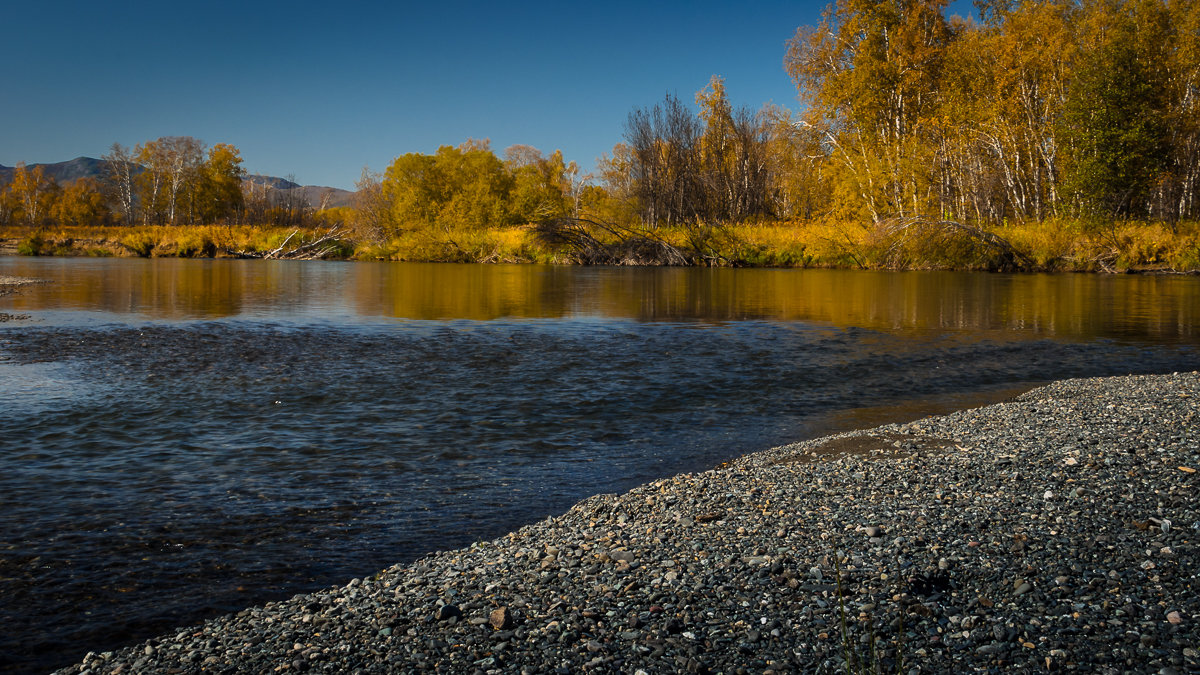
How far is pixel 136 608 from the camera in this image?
3.96 m

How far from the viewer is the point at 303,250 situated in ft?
213

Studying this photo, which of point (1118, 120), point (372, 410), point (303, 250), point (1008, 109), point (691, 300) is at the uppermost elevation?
point (1008, 109)

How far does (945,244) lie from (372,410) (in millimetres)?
37280

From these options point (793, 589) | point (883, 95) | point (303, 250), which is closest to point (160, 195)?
point (303, 250)

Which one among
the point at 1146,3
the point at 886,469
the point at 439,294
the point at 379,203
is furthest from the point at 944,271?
the point at 379,203

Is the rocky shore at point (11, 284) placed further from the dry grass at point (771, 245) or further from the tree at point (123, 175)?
the tree at point (123, 175)

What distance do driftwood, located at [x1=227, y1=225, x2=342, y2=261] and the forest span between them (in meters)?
0.42

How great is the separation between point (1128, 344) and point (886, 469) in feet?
36.3

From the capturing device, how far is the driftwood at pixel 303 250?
64938 mm

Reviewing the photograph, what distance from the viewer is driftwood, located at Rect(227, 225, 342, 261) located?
64938mm

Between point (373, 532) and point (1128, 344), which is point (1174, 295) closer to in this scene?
point (1128, 344)

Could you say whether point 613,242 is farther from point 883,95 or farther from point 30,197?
point 30,197

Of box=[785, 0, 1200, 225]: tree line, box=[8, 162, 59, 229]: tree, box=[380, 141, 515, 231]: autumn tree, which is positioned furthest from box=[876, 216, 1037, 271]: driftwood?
box=[8, 162, 59, 229]: tree

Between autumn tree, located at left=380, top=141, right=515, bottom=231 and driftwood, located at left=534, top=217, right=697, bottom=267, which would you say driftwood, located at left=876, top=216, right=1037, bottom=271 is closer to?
driftwood, located at left=534, top=217, right=697, bottom=267
